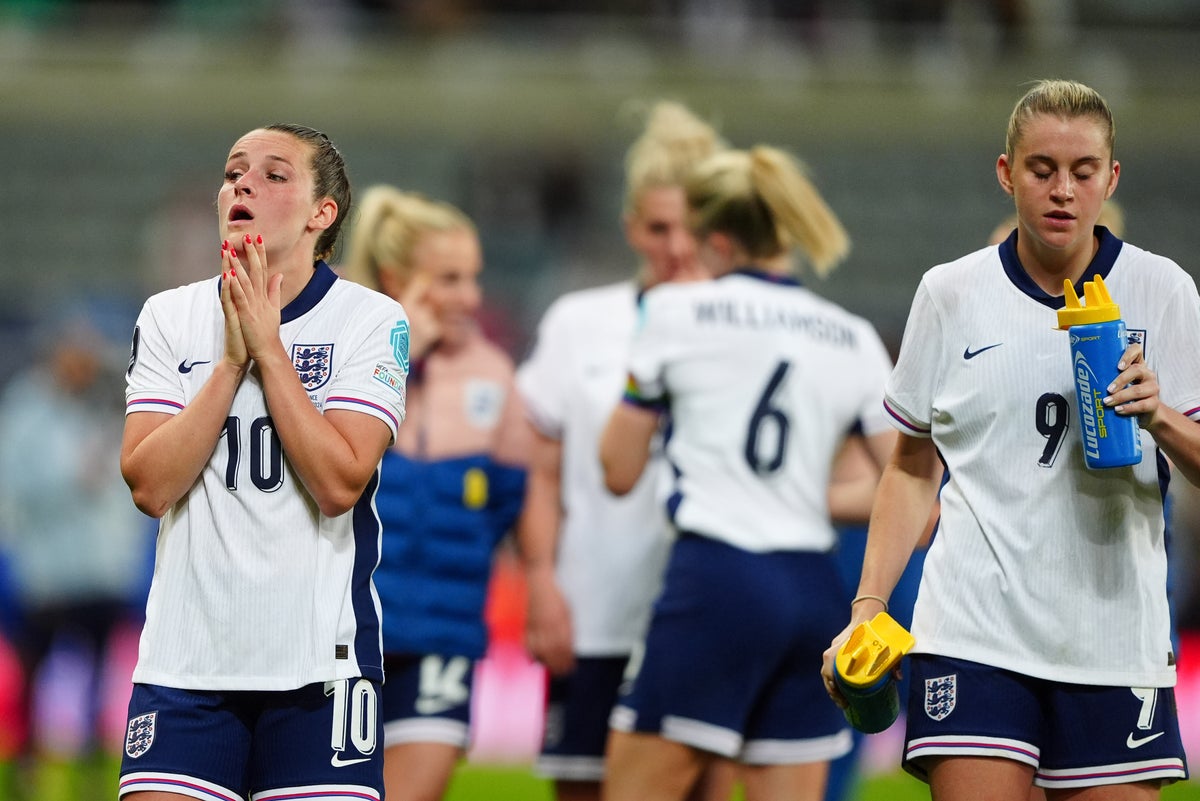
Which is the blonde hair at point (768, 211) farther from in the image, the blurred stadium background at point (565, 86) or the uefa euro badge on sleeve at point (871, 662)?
the blurred stadium background at point (565, 86)

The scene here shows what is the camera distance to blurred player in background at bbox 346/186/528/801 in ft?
15.9

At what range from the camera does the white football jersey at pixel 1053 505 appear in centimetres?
334

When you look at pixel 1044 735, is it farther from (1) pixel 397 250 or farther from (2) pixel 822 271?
(1) pixel 397 250

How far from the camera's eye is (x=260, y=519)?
3.30m

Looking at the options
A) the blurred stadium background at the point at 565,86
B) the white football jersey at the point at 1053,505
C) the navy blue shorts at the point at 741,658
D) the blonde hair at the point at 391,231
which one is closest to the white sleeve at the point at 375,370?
the white football jersey at the point at 1053,505

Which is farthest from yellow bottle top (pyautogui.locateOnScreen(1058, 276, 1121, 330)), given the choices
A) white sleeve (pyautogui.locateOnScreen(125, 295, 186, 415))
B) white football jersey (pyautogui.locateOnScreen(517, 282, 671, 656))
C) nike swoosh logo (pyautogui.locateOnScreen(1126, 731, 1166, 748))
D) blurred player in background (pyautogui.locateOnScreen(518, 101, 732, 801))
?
white football jersey (pyautogui.locateOnScreen(517, 282, 671, 656))

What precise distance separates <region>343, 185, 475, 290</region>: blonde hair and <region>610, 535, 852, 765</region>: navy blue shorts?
4.29 feet

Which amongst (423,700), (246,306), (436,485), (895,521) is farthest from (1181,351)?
(423,700)

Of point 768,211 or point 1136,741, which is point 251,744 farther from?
point 768,211

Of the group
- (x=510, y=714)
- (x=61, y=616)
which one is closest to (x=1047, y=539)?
(x=61, y=616)

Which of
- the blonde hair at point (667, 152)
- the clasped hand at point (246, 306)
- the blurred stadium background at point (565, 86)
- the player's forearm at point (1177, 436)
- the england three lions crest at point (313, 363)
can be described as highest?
the blurred stadium background at point (565, 86)

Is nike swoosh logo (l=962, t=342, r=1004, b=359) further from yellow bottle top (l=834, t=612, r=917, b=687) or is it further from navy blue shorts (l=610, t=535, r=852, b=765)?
navy blue shorts (l=610, t=535, r=852, b=765)

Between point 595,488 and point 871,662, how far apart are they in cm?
225

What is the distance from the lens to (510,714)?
36.0 ft
